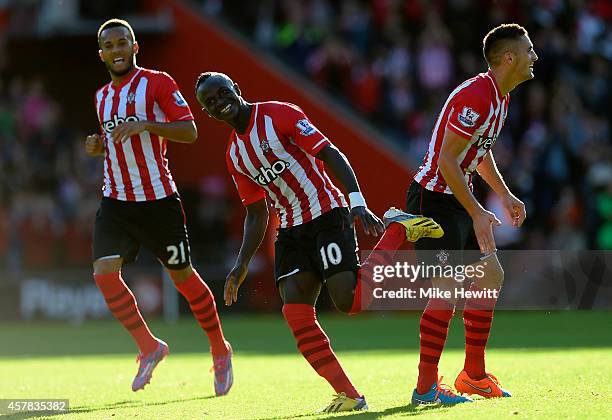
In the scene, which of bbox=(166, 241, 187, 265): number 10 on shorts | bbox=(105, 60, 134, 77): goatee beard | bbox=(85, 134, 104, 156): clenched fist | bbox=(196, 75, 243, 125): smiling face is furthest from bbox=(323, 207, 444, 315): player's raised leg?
bbox=(105, 60, 134, 77): goatee beard

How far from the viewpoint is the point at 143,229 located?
9.02 m

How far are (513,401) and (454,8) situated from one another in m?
13.8

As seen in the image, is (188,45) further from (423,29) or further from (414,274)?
(414,274)

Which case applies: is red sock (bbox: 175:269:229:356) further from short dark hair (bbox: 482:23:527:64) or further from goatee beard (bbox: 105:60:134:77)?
short dark hair (bbox: 482:23:527:64)

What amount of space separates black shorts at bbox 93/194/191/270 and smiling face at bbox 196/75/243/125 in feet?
5.44

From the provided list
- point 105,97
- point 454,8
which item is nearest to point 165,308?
point 454,8

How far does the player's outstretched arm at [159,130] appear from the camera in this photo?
27.9ft

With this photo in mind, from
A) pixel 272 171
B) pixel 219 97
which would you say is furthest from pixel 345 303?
pixel 219 97

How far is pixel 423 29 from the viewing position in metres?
20.2

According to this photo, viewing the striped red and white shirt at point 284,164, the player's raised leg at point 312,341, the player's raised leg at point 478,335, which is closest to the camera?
the player's raised leg at point 312,341

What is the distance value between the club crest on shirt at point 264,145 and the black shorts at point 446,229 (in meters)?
1.03

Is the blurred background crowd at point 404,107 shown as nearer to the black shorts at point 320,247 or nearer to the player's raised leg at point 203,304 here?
the player's raised leg at point 203,304

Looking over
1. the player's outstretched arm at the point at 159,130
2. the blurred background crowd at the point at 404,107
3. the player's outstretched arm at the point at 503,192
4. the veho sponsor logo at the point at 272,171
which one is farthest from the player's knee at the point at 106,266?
the blurred background crowd at the point at 404,107

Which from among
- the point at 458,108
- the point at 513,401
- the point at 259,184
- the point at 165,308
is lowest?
the point at 165,308
